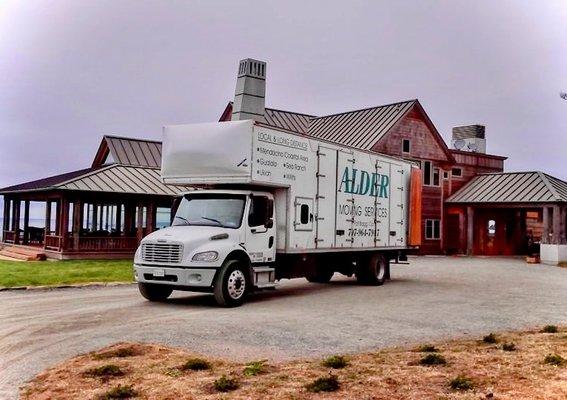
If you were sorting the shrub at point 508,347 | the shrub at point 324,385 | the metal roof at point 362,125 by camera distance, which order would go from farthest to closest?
1. the metal roof at point 362,125
2. the shrub at point 508,347
3. the shrub at point 324,385

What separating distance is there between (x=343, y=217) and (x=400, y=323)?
6156 mm

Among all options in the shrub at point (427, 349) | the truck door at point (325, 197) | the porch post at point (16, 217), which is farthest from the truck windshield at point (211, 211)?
the porch post at point (16, 217)

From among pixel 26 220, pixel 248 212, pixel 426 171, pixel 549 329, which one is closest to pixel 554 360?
pixel 549 329

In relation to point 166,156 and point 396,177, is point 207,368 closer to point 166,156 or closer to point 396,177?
point 166,156

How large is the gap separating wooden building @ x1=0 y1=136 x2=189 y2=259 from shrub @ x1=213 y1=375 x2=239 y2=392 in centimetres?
2120

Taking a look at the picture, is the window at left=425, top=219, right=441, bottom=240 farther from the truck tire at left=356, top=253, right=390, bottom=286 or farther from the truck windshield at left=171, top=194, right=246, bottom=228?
the truck windshield at left=171, top=194, right=246, bottom=228

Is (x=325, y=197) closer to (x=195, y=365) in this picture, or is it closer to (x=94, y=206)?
(x=195, y=365)

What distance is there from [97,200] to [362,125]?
17260 millimetres

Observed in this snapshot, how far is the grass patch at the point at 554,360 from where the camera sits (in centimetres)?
790

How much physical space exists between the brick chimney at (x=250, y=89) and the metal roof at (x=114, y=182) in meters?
4.87

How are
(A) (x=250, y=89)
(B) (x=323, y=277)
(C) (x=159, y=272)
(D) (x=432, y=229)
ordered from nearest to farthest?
(C) (x=159, y=272), (B) (x=323, y=277), (A) (x=250, y=89), (D) (x=432, y=229)

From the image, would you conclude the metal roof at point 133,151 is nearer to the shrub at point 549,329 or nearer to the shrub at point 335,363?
the shrub at point 549,329

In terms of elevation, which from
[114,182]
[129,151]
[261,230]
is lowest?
[261,230]

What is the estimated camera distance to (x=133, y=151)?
36469 millimetres
